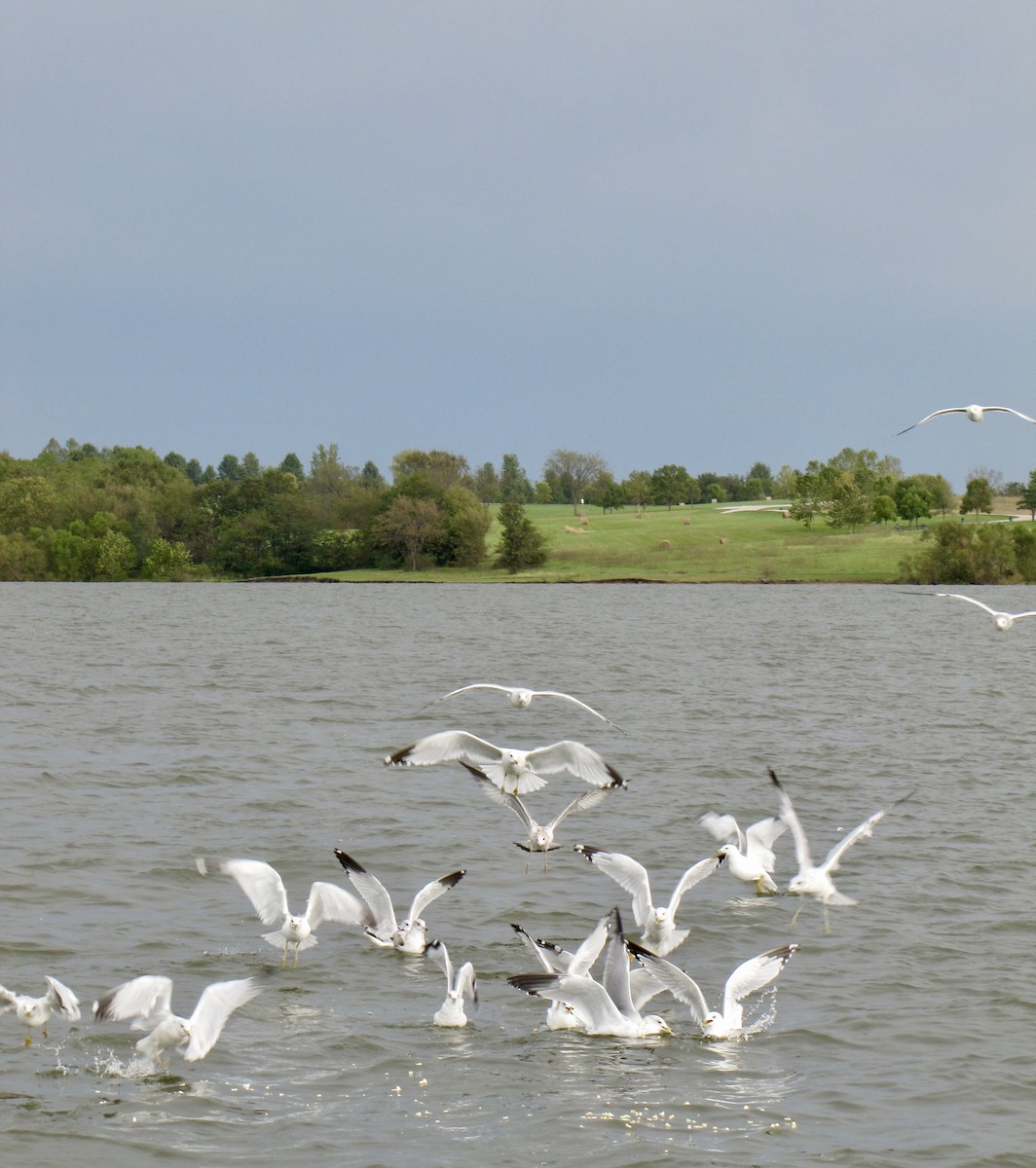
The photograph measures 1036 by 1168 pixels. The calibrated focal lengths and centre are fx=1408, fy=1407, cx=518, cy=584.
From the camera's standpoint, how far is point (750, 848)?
16094mm

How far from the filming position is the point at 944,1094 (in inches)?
411

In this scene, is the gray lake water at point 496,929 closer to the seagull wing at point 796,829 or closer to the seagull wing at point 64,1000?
the seagull wing at point 64,1000

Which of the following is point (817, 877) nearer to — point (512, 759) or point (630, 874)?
point (630, 874)

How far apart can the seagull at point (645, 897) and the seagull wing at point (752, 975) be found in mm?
1622

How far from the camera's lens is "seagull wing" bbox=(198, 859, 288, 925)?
12922mm

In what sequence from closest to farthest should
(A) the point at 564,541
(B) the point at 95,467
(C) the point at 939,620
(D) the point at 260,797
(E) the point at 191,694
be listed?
(D) the point at 260,797 → (E) the point at 191,694 → (C) the point at 939,620 → (A) the point at 564,541 → (B) the point at 95,467

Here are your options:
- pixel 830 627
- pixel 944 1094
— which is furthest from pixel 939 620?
pixel 944 1094

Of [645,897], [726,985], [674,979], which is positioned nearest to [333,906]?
[645,897]

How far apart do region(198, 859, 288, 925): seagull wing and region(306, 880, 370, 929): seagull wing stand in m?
0.30

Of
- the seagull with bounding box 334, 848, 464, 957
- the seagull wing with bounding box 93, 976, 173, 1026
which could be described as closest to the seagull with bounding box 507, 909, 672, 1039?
the seagull with bounding box 334, 848, 464, 957

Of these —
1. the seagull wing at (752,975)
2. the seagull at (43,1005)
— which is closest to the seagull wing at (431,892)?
the seagull wing at (752,975)

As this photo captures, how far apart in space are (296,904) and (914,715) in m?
23.0

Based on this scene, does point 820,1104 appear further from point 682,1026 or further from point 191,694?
point 191,694

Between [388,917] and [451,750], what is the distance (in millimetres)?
Result: 2463
